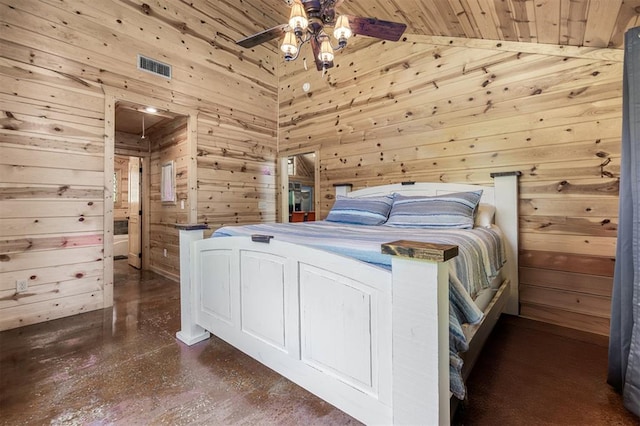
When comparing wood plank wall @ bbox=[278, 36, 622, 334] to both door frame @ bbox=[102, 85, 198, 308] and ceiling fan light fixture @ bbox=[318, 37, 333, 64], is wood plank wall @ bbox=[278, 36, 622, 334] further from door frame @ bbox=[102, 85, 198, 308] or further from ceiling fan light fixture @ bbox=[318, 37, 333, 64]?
door frame @ bbox=[102, 85, 198, 308]

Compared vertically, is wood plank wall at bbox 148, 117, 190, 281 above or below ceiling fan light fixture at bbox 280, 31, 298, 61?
below

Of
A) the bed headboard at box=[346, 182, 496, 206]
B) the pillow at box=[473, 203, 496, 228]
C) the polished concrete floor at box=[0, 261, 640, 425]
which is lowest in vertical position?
the polished concrete floor at box=[0, 261, 640, 425]

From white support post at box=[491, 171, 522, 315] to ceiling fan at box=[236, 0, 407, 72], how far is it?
163 centimetres

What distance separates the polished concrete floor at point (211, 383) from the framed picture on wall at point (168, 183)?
2.14m

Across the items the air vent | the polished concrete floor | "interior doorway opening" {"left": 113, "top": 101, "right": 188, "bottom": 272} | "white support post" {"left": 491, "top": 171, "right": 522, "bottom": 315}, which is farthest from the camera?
"interior doorway opening" {"left": 113, "top": 101, "right": 188, "bottom": 272}

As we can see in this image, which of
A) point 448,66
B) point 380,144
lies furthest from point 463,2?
point 380,144

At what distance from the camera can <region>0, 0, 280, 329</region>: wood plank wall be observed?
250 centimetres

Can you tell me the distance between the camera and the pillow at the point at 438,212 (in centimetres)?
228

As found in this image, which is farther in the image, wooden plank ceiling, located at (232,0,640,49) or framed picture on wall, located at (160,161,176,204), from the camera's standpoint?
framed picture on wall, located at (160,161,176,204)

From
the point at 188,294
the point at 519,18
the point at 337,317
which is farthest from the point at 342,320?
the point at 519,18

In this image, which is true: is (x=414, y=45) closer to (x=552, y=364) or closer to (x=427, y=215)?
(x=427, y=215)

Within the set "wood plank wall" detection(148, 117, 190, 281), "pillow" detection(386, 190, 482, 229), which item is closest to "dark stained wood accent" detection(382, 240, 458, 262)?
"pillow" detection(386, 190, 482, 229)

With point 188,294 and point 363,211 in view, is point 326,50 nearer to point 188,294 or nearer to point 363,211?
point 363,211

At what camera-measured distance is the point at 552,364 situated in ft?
6.02
